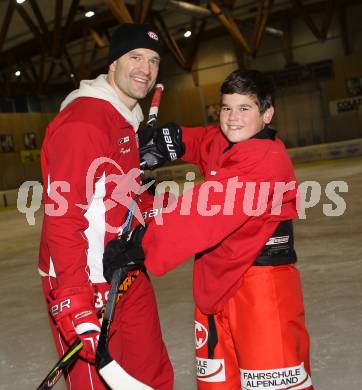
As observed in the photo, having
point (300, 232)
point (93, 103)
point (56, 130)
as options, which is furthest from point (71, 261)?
point (300, 232)

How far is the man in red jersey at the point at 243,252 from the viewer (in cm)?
171

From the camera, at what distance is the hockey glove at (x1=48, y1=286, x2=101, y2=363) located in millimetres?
1616

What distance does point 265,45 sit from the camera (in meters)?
23.1

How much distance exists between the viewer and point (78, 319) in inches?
63.6

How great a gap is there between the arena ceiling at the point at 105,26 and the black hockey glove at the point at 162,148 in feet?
40.3

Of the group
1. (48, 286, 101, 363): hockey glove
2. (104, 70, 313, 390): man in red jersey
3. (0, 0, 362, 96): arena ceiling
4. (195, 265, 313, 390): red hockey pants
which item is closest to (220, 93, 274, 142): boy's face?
(104, 70, 313, 390): man in red jersey

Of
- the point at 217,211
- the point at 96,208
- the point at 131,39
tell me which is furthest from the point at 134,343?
the point at 131,39

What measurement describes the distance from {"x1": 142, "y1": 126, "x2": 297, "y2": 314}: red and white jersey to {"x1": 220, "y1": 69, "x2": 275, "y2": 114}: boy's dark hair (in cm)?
14

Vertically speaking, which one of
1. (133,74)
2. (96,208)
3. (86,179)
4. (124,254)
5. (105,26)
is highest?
(105,26)

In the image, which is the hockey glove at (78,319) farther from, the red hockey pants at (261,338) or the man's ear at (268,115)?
the man's ear at (268,115)

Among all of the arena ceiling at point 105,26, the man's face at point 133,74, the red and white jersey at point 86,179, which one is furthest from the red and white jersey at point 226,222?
the arena ceiling at point 105,26

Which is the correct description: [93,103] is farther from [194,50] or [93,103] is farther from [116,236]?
[194,50]

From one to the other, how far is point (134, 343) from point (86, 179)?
0.63m

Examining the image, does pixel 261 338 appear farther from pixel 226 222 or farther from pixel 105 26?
pixel 105 26
